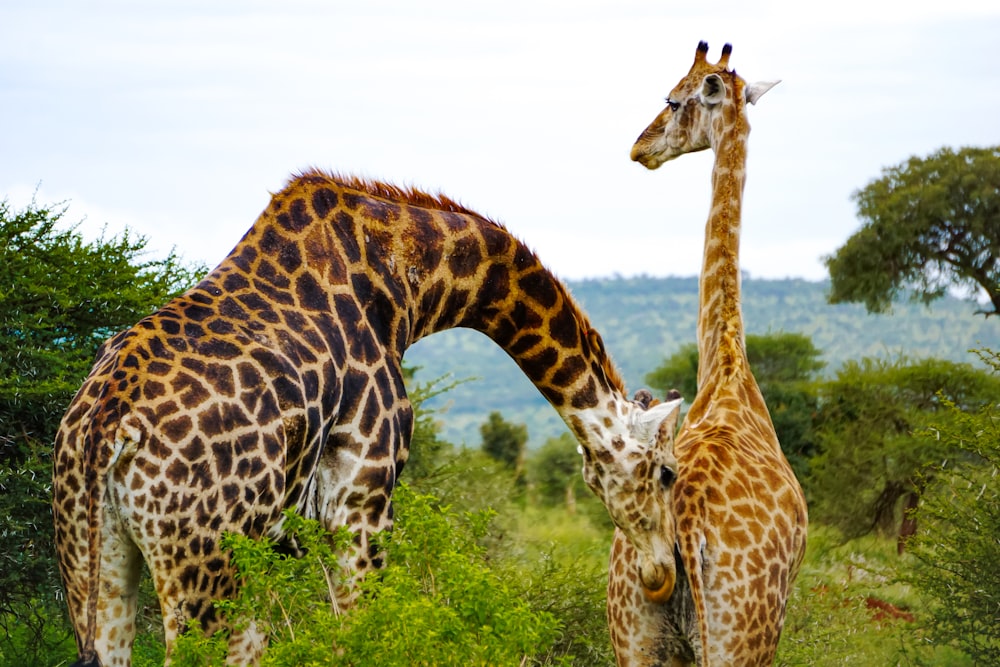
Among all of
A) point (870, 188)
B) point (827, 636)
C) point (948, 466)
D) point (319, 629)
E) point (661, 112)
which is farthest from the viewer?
point (870, 188)

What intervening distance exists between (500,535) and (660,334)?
413 ft

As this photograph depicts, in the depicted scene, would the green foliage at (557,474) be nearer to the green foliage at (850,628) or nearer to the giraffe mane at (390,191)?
the green foliage at (850,628)

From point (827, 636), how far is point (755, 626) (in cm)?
421

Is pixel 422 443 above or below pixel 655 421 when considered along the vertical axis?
below

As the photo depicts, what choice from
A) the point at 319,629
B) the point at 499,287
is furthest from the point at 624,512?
the point at 319,629

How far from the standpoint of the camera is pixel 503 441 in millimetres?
25250

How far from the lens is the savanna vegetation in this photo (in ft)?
14.0

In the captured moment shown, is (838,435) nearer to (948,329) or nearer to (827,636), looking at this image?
(827,636)

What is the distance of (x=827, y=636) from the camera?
9453 millimetres

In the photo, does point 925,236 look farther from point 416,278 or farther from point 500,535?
point 416,278

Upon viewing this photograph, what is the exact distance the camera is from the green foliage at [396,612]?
4074 mm

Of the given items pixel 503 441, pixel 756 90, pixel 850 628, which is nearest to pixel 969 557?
pixel 850 628

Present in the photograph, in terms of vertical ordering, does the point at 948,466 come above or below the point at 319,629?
below

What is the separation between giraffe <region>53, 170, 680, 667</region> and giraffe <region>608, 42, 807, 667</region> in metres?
0.19
